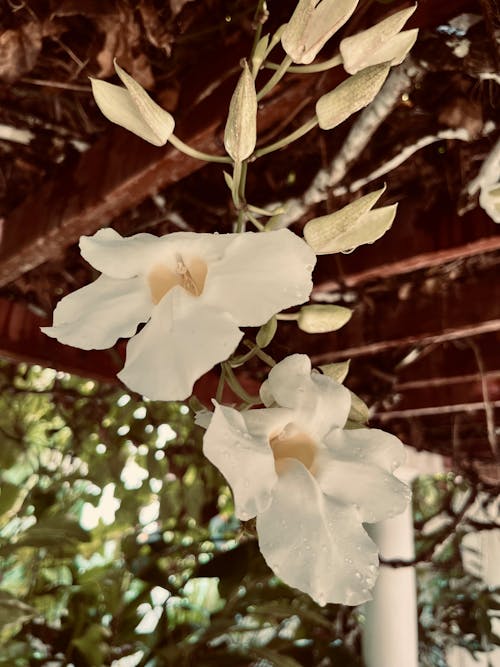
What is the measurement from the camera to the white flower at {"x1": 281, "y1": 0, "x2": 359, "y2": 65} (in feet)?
1.09

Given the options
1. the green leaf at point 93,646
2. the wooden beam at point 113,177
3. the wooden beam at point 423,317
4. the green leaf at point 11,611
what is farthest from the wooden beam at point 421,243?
the green leaf at point 93,646

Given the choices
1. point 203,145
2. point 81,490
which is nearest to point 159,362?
point 203,145

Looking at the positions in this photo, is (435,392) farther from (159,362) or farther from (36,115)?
(159,362)

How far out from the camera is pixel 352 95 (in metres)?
0.34

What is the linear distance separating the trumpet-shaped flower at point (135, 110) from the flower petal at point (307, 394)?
0.15 meters

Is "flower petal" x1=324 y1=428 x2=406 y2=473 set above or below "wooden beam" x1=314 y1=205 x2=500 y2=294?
above

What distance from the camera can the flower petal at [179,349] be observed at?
30cm

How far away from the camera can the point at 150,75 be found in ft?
2.31

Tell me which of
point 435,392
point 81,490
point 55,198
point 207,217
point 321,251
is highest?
point 321,251

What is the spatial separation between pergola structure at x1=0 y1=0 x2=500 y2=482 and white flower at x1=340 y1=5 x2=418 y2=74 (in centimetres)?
24

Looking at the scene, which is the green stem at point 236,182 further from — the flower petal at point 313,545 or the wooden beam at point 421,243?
the wooden beam at point 421,243

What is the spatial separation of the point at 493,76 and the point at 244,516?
589 mm

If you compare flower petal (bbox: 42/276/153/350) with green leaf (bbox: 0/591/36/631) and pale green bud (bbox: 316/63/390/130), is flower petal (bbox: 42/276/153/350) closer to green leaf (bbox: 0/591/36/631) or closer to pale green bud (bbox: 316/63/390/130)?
pale green bud (bbox: 316/63/390/130)

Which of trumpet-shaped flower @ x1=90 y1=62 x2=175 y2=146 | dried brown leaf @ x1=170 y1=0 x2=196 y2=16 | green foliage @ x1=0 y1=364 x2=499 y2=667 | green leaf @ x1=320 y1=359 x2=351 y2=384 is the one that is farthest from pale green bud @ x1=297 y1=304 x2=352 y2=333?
green foliage @ x1=0 y1=364 x2=499 y2=667
